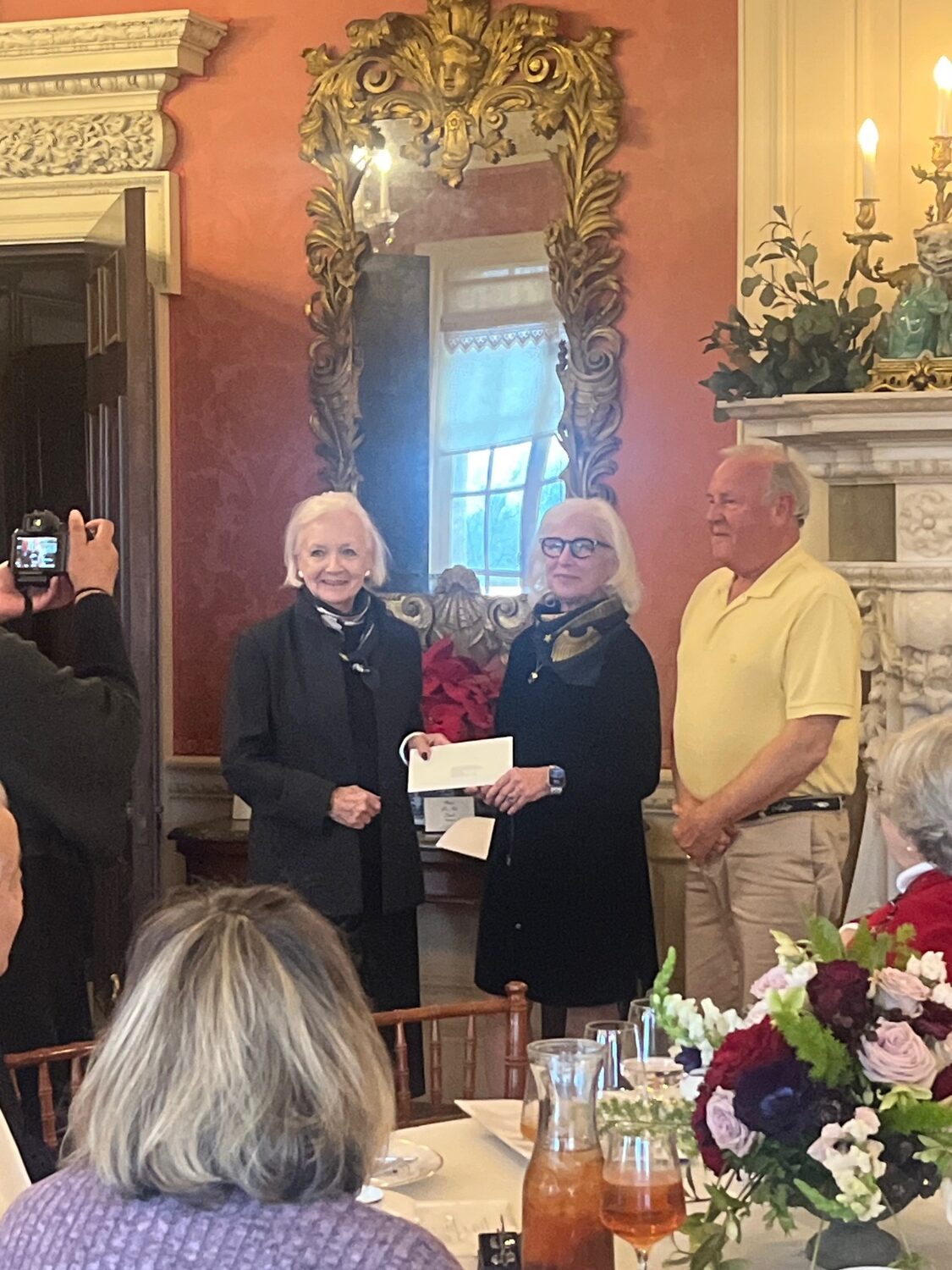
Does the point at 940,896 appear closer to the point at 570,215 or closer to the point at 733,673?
the point at 733,673

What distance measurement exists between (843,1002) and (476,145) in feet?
11.8

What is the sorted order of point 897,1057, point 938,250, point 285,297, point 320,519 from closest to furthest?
1. point 897,1057
2. point 320,519
3. point 938,250
4. point 285,297

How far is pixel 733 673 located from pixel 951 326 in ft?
3.35

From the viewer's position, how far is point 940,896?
7.13 feet

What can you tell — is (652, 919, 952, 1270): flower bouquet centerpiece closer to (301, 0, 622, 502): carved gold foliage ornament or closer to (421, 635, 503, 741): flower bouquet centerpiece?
(421, 635, 503, 741): flower bouquet centerpiece

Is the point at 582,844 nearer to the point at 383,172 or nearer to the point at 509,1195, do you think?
the point at 509,1195

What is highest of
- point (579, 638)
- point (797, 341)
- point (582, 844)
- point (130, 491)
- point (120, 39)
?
point (120, 39)

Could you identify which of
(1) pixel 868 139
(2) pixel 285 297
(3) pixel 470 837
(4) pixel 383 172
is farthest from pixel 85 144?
(3) pixel 470 837

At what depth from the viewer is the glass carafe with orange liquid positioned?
61.6 inches

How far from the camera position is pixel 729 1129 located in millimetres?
1495

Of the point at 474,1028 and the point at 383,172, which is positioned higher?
the point at 383,172

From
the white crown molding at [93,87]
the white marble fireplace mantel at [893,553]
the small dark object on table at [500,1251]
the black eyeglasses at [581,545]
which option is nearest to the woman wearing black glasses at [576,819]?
the black eyeglasses at [581,545]

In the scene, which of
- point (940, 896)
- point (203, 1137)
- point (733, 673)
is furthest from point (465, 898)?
point (203, 1137)

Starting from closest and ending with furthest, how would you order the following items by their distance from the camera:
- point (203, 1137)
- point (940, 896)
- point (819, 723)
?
point (203, 1137)
point (940, 896)
point (819, 723)
